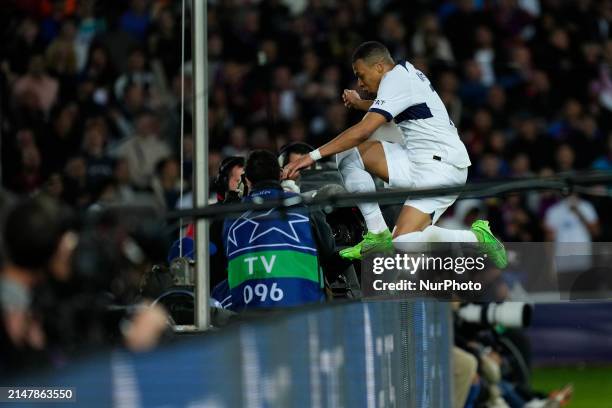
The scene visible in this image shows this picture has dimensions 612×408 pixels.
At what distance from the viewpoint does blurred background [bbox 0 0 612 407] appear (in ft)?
32.7

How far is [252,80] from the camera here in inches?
454

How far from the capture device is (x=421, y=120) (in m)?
6.15

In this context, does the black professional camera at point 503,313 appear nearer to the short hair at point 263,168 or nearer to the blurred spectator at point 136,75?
the short hair at point 263,168

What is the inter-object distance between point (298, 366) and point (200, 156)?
4.67ft

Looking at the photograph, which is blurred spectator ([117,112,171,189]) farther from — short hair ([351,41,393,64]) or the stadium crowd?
short hair ([351,41,393,64])

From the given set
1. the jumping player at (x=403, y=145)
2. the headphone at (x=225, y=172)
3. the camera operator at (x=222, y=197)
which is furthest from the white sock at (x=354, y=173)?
the headphone at (x=225, y=172)

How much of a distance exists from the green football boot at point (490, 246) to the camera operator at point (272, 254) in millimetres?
663

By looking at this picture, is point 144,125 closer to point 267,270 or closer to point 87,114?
point 87,114

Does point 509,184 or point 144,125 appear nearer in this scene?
point 509,184

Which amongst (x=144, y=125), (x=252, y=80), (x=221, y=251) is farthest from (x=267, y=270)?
(x=252, y=80)

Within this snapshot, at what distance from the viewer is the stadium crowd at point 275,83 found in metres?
10.3

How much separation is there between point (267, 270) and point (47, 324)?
9.95 feet


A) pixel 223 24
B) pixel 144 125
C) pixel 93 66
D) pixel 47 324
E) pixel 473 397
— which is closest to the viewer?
pixel 47 324

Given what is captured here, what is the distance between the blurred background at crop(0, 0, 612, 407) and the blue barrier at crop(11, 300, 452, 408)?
3516 mm
